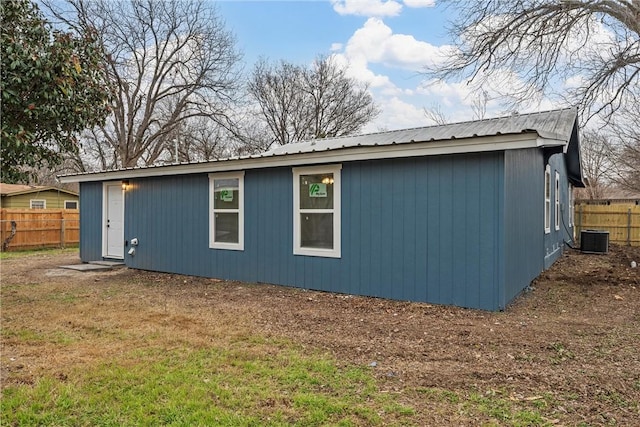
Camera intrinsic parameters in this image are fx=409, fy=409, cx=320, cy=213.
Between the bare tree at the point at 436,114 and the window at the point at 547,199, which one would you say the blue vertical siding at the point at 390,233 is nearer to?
the window at the point at 547,199

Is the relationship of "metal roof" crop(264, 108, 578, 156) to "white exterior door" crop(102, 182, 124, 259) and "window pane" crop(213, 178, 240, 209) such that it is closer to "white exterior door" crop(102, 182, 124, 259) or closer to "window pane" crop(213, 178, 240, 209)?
"window pane" crop(213, 178, 240, 209)

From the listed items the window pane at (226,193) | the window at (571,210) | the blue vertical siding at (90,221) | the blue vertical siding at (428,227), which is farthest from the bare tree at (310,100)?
the blue vertical siding at (428,227)

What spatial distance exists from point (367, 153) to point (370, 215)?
909 millimetres

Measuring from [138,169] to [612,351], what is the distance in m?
8.49

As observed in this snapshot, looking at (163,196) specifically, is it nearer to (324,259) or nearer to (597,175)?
(324,259)

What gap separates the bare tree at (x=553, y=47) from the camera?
8.90 meters

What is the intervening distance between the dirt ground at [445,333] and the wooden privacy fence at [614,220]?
7.35 m

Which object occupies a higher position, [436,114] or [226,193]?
[436,114]

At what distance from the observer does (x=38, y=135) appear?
4402 mm

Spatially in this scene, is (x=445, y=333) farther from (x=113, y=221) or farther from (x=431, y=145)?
(x=113, y=221)

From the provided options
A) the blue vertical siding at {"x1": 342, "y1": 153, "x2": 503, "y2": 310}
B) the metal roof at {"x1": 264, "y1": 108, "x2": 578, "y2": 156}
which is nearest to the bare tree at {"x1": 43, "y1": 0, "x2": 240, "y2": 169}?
the metal roof at {"x1": 264, "y1": 108, "x2": 578, "y2": 156}

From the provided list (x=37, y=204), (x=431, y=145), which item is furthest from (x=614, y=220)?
(x=37, y=204)

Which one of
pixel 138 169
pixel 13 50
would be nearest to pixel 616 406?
pixel 13 50

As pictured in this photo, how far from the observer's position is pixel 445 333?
4336 mm
